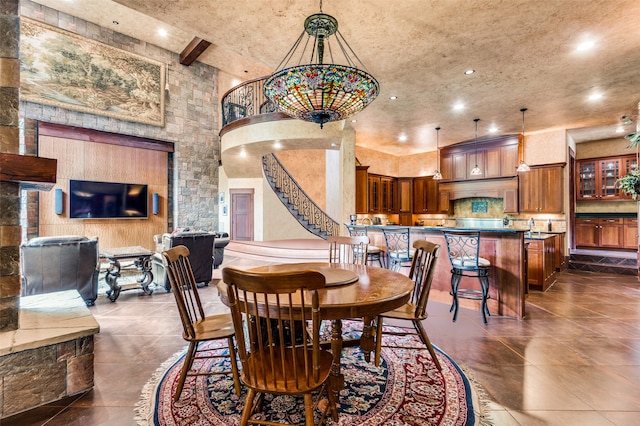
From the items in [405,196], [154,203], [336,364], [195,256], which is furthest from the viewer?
[405,196]

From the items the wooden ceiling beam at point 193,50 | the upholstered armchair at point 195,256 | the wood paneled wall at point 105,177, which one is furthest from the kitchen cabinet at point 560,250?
the wood paneled wall at point 105,177

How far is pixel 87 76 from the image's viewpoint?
23.6 feet

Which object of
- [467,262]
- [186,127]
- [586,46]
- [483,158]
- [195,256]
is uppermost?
[186,127]

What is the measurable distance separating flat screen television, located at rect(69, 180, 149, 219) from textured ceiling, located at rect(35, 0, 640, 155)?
530 cm

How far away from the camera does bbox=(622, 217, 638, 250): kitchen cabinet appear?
7266mm

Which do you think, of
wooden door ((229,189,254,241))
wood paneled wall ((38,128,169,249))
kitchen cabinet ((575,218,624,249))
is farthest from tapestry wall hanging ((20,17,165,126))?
kitchen cabinet ((575,218,624,249))

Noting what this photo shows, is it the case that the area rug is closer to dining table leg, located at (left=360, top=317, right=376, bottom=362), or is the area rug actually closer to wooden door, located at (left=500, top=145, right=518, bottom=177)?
dining table leg, located at (left=360, top=317, right=376, bottom=362)

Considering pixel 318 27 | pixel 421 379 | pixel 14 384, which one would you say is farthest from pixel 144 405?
pixel 318 27

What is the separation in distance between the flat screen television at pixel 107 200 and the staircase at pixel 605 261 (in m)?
10.5

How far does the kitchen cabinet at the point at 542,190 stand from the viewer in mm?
6508

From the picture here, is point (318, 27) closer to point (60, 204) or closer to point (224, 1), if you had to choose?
point (224, 1)

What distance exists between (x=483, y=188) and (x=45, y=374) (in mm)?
8242

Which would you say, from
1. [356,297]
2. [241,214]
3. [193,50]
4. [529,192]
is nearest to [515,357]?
[356,297]

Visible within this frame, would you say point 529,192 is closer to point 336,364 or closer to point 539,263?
point 539,263
